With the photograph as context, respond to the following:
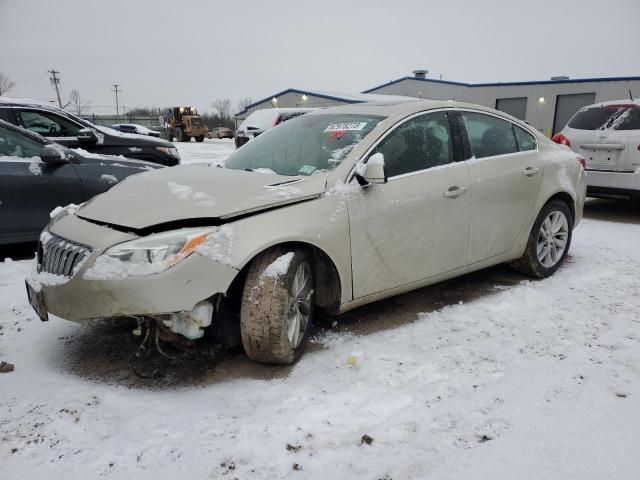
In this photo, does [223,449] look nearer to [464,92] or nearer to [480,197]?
[480,197]

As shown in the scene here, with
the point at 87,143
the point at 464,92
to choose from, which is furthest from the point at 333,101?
the point at 87,143

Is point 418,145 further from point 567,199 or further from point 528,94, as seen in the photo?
point 528,94

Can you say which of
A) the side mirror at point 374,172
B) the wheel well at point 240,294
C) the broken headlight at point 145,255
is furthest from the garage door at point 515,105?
the broken headlight at point 145,255

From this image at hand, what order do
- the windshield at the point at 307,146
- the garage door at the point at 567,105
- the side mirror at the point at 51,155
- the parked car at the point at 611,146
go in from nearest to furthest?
1. the windshield at the point at 307,146
2. the side mirror at the point at 51,155
3. the parked car at the point at 611,146
4. the garage door at the point at 567,105

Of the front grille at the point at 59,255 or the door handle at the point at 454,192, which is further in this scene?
the door handle at the point at 454,192

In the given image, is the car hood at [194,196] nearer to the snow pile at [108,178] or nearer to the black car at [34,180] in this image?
the black car at [34,180]

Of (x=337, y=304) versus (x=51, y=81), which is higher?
(x=51, y=81)

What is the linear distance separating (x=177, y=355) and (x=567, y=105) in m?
32.7

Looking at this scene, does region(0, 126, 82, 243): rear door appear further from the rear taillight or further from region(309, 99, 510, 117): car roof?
the rear taillight

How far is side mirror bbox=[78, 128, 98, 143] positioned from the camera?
6677 millimetres

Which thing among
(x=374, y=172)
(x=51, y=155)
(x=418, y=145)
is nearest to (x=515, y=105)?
(x=418, y=145)

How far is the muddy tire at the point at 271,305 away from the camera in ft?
8.78

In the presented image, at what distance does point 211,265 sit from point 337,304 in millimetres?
938

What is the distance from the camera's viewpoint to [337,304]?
313 centimetres
